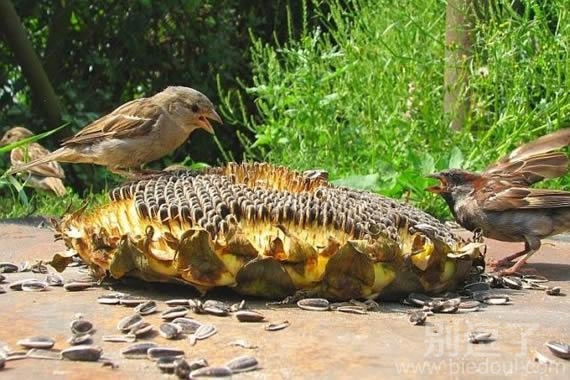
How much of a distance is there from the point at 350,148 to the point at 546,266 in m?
2.94

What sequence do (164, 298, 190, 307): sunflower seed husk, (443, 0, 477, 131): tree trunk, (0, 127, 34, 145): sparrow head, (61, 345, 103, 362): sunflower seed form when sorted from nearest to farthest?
(61, 345, 103, 362): sunflower seed → (164, 298, 190, 307): sunflower seed husk → (443, 0, 477, 131): tree trunk → (0, 127, 34, 145): sparrow head

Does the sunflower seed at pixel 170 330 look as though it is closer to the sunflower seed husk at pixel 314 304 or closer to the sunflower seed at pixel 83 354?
the sunflower seed at pixel 83 354

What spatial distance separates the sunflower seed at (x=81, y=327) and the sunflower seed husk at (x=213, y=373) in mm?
513

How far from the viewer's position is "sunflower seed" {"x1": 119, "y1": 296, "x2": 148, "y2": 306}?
349 centimetres

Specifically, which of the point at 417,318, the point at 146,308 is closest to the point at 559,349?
the point at 417,318

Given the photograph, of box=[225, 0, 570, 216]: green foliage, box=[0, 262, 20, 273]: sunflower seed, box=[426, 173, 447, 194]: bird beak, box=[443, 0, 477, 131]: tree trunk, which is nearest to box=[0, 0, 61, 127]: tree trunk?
box=[225, 0, 570, 216]: green foliage

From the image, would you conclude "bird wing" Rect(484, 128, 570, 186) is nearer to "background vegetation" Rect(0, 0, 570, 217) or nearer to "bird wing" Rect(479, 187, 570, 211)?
"bird wing" Rect(479, 187, 570, 211)

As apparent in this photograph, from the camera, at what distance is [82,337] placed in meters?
2.97

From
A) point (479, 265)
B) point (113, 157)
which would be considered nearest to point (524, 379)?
point (479, 265)

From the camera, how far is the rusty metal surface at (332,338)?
2.70 metres

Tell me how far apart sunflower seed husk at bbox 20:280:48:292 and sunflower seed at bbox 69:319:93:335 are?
70 cm

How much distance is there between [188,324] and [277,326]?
0.25 metres

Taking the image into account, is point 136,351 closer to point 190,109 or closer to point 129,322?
point 129,322

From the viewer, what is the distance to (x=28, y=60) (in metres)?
10.0
